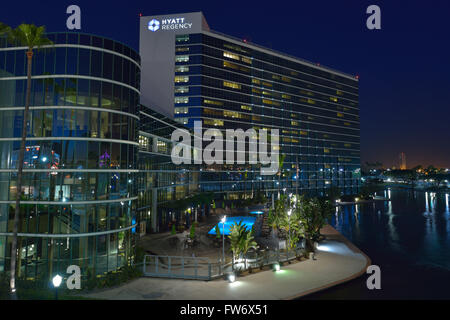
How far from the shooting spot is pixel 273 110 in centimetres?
10444

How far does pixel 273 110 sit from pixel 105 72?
288ft

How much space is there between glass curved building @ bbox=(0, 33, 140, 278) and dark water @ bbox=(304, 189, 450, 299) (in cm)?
1503

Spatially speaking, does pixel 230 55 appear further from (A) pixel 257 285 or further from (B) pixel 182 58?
(A) pixel 257 285

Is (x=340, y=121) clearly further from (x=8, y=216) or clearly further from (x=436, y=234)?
(x=8, y=216)

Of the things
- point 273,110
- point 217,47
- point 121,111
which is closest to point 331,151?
point 273,110

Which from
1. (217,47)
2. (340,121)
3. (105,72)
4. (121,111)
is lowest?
(121,111)

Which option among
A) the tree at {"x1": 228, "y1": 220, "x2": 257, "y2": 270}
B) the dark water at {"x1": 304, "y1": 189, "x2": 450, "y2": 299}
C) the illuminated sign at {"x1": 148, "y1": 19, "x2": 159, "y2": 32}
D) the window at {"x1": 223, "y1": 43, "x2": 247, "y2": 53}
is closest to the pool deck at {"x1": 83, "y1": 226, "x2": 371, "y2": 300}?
the dark water at {"x1": 304, "y1": 189, "x2": 450, "y2": 299}

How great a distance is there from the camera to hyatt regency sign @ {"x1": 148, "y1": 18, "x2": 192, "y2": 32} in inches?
3553

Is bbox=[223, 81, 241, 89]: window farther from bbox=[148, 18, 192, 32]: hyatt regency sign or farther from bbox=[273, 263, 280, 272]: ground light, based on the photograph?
bbox=[273, 263, 280, 272]: ground light

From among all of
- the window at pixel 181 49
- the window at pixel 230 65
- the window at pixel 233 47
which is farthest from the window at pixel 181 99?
the window at pixel 233 47

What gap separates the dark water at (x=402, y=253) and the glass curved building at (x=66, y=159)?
49.3 feet

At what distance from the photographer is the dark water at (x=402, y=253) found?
2011cm
